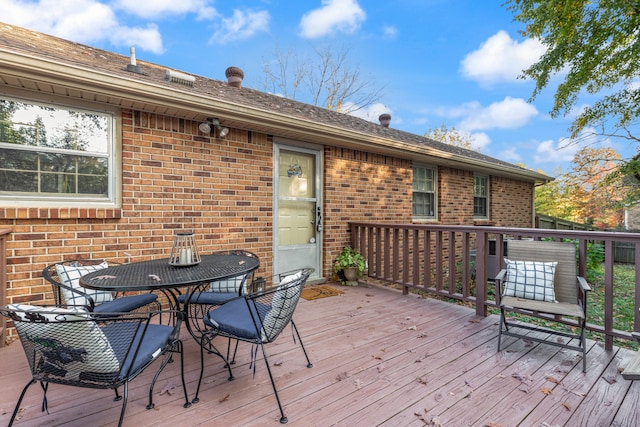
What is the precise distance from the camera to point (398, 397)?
6.60 feet

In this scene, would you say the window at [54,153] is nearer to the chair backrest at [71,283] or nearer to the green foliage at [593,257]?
the chair backrest at [71,283]

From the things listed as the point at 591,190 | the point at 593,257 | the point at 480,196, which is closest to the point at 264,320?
the point at 480,196

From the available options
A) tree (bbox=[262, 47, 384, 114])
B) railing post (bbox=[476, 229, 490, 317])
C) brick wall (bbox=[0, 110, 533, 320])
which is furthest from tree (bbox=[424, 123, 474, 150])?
railing post (bbox=[476, 229, 490, 317])

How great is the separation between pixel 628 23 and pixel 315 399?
32.8 feet

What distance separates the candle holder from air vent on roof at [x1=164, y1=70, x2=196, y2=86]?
2.40 meters

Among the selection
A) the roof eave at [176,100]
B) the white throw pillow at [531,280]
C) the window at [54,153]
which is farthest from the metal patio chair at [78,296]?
the white throw pillow at [531,280]

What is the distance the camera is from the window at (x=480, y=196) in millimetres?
8016

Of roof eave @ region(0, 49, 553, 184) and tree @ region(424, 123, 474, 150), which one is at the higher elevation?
tree @ region(424, 123, 474, 150)

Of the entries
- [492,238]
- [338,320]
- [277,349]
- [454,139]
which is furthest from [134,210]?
[454,139]

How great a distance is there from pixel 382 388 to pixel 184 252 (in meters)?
1.81

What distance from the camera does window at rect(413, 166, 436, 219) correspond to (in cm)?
675

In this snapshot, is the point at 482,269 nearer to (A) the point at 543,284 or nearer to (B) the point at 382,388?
(A) the point at 543,284

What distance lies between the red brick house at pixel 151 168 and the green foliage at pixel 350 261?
0.57 ft

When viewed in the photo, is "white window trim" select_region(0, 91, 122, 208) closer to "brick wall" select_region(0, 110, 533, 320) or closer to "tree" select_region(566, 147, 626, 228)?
"brick wall" select_region(0, 110, 533, 320)
